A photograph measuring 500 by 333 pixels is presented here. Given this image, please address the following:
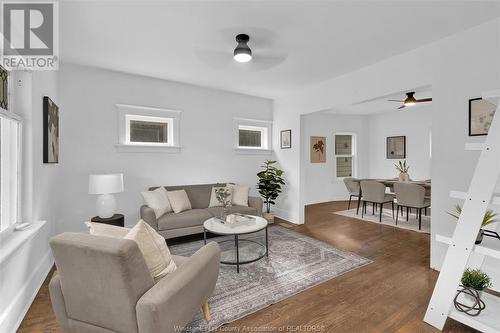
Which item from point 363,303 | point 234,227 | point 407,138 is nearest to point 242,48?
point 234,227

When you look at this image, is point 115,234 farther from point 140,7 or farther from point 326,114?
point 326,114

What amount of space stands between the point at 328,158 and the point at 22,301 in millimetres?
6643

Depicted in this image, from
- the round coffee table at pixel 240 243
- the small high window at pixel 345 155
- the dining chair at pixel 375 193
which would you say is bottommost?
the round coffee table at pixel 240 243

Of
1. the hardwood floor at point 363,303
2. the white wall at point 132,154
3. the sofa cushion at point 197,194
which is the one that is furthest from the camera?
the sofa cushion at point 197,194

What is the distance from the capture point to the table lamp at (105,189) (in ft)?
10.1

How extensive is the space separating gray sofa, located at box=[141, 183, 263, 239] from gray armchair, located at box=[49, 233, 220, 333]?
187 centimetres

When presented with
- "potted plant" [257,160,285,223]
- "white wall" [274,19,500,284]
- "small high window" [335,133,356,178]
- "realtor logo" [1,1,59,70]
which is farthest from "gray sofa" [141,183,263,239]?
"small high window" [335,133,356,178]

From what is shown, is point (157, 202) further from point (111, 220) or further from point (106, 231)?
point (106, 231)

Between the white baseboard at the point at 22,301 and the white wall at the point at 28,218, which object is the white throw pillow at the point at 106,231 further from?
the white baseboard at the point at 22,301

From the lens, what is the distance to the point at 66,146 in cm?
347

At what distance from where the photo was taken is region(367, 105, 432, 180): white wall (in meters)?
6.04

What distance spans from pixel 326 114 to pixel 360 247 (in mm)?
4380

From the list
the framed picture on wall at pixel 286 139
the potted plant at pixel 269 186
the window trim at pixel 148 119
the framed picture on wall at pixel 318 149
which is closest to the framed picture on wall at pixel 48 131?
the window trim at pixel 148 119

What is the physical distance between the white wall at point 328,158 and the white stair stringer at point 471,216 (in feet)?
15.8
